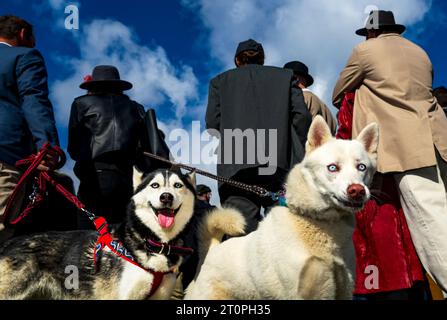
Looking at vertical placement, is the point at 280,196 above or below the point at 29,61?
below

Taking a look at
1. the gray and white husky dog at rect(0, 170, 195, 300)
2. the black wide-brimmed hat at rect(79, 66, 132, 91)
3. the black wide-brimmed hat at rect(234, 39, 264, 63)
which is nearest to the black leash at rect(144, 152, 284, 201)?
the gray and white husky dog at rect(0, 170, 195, 300)

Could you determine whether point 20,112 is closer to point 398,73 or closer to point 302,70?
point 398,73

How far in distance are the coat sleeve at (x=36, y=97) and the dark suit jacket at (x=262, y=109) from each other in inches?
62.8

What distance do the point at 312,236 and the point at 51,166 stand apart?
2320mm

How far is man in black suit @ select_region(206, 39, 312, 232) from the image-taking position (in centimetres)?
462

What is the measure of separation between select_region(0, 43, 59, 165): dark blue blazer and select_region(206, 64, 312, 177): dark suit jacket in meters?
1.64

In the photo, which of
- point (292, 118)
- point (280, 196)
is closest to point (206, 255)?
point (280, 196)

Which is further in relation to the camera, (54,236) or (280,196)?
(54,236)

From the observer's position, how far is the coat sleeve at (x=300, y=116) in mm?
4801

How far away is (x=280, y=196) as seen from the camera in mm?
3820

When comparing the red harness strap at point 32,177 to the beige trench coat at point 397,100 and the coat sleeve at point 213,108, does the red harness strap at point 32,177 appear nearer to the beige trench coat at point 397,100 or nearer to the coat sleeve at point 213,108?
the coat sleeve at point 213,108

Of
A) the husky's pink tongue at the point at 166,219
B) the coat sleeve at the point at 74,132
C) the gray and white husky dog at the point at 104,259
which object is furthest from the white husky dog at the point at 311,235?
the coat sleeve at the point at 74,132

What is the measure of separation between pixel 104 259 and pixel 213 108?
6.17ft

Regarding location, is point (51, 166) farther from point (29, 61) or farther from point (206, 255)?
point (206, 255)
